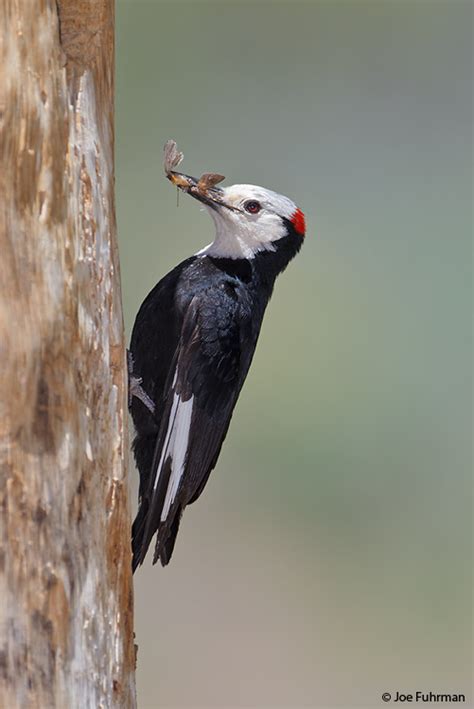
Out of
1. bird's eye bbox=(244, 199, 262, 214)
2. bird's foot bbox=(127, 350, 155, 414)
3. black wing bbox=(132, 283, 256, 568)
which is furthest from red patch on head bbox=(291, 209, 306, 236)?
bird's foot bbox=(127, 350, 155, 414)

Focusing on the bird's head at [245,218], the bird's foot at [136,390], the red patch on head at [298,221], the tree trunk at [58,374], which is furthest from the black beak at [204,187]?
the tree trunk at [58,374]

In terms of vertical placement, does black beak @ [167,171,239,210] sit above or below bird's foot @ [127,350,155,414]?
above

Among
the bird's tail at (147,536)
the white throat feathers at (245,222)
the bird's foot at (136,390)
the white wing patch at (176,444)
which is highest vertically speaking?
the white throat feathers at (245,222)

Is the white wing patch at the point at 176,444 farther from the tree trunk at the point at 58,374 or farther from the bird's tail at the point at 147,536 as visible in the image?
the tree trunk at the point at 58,374

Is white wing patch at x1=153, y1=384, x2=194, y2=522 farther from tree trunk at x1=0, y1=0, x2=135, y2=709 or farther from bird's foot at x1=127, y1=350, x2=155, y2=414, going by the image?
tree trunk at x1=0, y1=0, x2=135, y2=709

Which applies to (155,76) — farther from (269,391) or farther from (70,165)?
(70,165)

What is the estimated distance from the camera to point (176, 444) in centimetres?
222

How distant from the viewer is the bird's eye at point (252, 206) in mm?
2576

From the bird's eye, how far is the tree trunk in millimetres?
949

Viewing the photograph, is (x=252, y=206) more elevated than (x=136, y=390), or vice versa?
(x=252, y=206)

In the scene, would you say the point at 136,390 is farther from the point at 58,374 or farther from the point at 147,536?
the point at 58,374

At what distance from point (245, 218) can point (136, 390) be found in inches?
24.2

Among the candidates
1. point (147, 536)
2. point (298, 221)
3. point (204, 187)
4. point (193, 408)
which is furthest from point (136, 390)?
point (298, 221)

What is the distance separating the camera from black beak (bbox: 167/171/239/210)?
7.91ft
